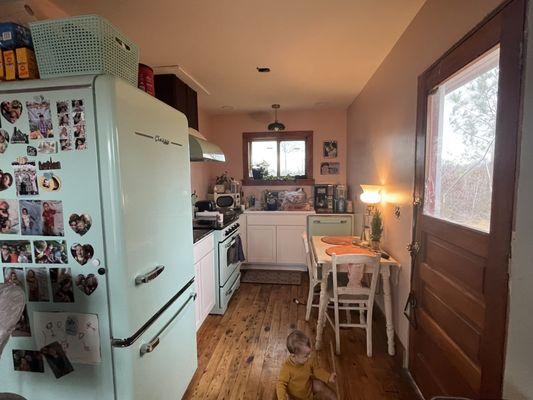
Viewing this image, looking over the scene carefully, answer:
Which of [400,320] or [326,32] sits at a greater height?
[326,32]

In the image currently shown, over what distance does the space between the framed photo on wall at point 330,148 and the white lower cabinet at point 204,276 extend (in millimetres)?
2565

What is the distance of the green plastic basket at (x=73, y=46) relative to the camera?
1.10 m

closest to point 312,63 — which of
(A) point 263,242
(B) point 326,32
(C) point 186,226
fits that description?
(B) point 326,32

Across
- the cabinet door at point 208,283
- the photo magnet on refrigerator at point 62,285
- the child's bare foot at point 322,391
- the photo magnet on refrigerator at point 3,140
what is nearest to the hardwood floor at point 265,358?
the cabinet door at point 208,283

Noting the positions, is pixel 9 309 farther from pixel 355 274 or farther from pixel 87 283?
pixel 355 274

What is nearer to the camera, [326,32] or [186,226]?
[186,226]

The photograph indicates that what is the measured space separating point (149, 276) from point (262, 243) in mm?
2968

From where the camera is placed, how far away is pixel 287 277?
3.94 metres

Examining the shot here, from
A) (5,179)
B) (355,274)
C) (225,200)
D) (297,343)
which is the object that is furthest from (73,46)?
(225,200)

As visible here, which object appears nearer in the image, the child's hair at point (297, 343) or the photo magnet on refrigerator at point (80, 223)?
the photo magnet on refrigerator at point (80, 223)

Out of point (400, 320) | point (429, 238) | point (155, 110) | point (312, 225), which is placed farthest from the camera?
point (312, 225)

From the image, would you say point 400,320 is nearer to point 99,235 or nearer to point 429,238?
point 429,238

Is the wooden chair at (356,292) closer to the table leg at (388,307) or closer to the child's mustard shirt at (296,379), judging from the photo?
the table leg at (388,307)

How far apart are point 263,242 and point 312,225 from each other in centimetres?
108
